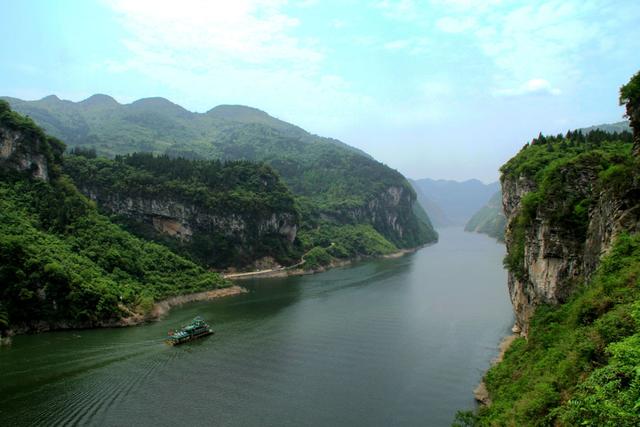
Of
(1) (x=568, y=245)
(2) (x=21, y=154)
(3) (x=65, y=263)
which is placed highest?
(2) (x=21, y=154)

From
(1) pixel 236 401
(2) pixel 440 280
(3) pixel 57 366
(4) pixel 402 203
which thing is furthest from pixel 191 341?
(4) pixel 402 203

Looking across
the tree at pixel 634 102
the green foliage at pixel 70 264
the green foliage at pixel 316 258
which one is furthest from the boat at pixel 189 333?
the green foliage at pixel 316 258

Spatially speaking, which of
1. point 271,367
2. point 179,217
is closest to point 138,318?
point 271,367

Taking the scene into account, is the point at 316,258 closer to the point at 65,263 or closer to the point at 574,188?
the point at 65,263

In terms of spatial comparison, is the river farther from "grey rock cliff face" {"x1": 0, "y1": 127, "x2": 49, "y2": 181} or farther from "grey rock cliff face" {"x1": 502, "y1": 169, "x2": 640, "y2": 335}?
"grey rock cliff face" {"x1": 0, "y1": 127, "x2": 49, "y2": 181}

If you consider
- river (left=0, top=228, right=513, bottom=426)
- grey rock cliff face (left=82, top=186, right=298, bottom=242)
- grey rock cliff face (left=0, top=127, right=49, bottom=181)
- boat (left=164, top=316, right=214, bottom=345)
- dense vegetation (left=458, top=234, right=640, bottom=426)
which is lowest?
river (left=0, top=228, right=513, bottom=426)

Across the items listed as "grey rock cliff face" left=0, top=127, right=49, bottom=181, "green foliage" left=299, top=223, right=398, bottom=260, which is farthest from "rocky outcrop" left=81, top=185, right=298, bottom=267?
"grey rock cliff face" left=0, top=127, right=49, bottom=181

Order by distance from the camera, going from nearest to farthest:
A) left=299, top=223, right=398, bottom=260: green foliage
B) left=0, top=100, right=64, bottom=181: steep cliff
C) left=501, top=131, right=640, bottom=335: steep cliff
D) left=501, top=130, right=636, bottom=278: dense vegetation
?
left=501, top=131, right=640, bottom=335: steep cliff → left=501, top=130, right=636, bottom=278: dense vegetation → left=0, top=100, right=64, bottom=181: steep cliff → left=299, top=223, right=398, bottom=260: green foliage
